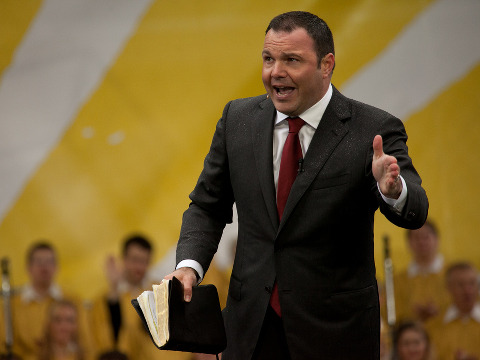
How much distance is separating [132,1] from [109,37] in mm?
288

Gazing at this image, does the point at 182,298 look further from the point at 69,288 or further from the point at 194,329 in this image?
the point at 69,288

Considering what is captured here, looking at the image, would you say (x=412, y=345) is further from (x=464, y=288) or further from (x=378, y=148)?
(x=378, y=148)

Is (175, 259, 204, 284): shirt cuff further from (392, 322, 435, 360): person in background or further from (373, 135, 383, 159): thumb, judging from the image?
(392, 322, 435, 360): person in background

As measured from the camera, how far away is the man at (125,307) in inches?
207

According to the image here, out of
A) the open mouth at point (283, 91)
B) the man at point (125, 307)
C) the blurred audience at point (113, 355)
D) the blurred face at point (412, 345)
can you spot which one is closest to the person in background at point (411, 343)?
the blurred face at point (412, 345)

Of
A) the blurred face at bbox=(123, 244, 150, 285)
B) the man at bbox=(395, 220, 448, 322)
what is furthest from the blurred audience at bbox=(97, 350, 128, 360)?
the man at bbox=(395, 220, 448, 322)

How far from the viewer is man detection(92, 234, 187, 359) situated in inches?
207

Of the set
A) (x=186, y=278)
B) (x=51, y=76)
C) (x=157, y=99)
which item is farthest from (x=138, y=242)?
(x=186, y=278)

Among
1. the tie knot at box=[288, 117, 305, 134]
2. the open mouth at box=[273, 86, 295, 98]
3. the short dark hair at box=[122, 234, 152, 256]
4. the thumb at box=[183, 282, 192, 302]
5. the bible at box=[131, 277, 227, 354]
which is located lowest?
the bible at box=[131, 277, 227, 354]

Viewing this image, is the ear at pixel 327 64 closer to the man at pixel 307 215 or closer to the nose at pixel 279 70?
the man at pixel 307 215

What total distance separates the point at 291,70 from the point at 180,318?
2.07 ft

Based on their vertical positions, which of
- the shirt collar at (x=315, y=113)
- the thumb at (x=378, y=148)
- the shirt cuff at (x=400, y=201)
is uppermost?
the shirt collar at (x=315, y=113)

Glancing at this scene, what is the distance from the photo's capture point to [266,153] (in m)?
2.02

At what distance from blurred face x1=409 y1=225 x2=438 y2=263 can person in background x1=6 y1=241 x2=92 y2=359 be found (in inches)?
87.9
